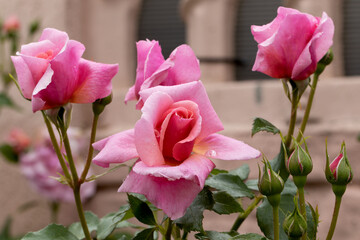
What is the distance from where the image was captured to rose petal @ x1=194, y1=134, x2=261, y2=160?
0.24 metres

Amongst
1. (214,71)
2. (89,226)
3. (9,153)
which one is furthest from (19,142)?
(89,226)

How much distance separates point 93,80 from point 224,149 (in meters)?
0.08

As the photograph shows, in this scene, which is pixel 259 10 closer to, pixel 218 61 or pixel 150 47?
pixel 218 61

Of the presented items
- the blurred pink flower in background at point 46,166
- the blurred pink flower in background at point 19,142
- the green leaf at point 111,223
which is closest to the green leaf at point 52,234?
the green leaf at point 111,223

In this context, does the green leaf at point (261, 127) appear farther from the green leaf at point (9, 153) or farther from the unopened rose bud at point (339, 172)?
the green leaf at point (9, 153)

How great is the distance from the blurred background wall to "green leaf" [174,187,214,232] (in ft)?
3.60

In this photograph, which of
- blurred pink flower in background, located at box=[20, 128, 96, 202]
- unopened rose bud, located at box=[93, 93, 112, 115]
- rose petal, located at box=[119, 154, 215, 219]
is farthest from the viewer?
blurred pink flower in background, located at box=[20, 128, 96, 202]

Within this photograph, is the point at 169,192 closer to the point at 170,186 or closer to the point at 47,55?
the point at 170,186

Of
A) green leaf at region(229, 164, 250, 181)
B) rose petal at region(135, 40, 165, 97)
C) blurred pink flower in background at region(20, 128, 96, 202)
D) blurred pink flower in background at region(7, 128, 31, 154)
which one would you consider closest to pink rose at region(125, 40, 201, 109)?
rose petal at region(135, 40, 165, 97)

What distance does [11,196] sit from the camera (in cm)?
171

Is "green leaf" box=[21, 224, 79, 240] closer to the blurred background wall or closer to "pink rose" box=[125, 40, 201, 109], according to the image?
"pink rose" box=[125, 40, 201, 109]

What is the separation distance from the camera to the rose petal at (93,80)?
0.29 m

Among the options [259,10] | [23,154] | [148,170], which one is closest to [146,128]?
[148,170]

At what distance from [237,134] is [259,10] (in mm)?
386
